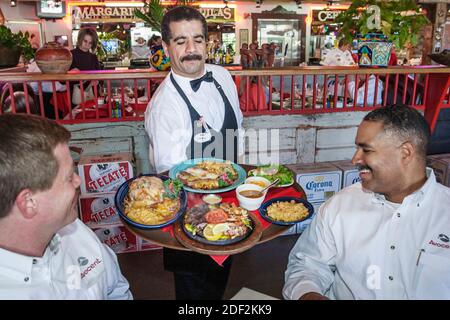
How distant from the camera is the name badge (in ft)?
7.88

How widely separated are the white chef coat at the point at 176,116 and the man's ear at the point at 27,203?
106 centimetres

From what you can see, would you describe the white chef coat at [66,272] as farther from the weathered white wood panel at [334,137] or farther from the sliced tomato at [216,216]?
the weathered white wood panel at [334,137]

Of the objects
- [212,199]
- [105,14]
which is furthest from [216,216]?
[105,14]

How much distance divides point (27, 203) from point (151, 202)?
0.65 meters

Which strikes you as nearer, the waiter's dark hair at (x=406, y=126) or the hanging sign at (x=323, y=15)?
the waiter's dark hair at (x=406, y=126)

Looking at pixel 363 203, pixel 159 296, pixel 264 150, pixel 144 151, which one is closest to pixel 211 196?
pixel 363 203

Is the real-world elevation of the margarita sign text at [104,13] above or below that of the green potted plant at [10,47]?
above

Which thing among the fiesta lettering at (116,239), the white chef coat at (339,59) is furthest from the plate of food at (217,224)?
the white chef coat at (339,59)

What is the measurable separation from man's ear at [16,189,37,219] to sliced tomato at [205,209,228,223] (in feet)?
2.21

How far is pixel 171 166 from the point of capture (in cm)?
219

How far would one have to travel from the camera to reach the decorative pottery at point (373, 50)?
3.70m

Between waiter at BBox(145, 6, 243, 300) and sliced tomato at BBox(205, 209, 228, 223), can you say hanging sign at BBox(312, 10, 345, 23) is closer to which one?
waiter at BBox(145, 6, 243, 300)

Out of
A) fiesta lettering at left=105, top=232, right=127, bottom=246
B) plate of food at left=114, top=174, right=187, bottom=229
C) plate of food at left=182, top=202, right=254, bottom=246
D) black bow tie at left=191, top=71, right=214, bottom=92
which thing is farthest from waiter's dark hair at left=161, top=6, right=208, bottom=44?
fiesta lettering at left=105, top=232, right=127, bottom=246

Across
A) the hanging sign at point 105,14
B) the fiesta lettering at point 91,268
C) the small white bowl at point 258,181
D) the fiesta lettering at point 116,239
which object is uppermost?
the hanging sign at point 105,14
